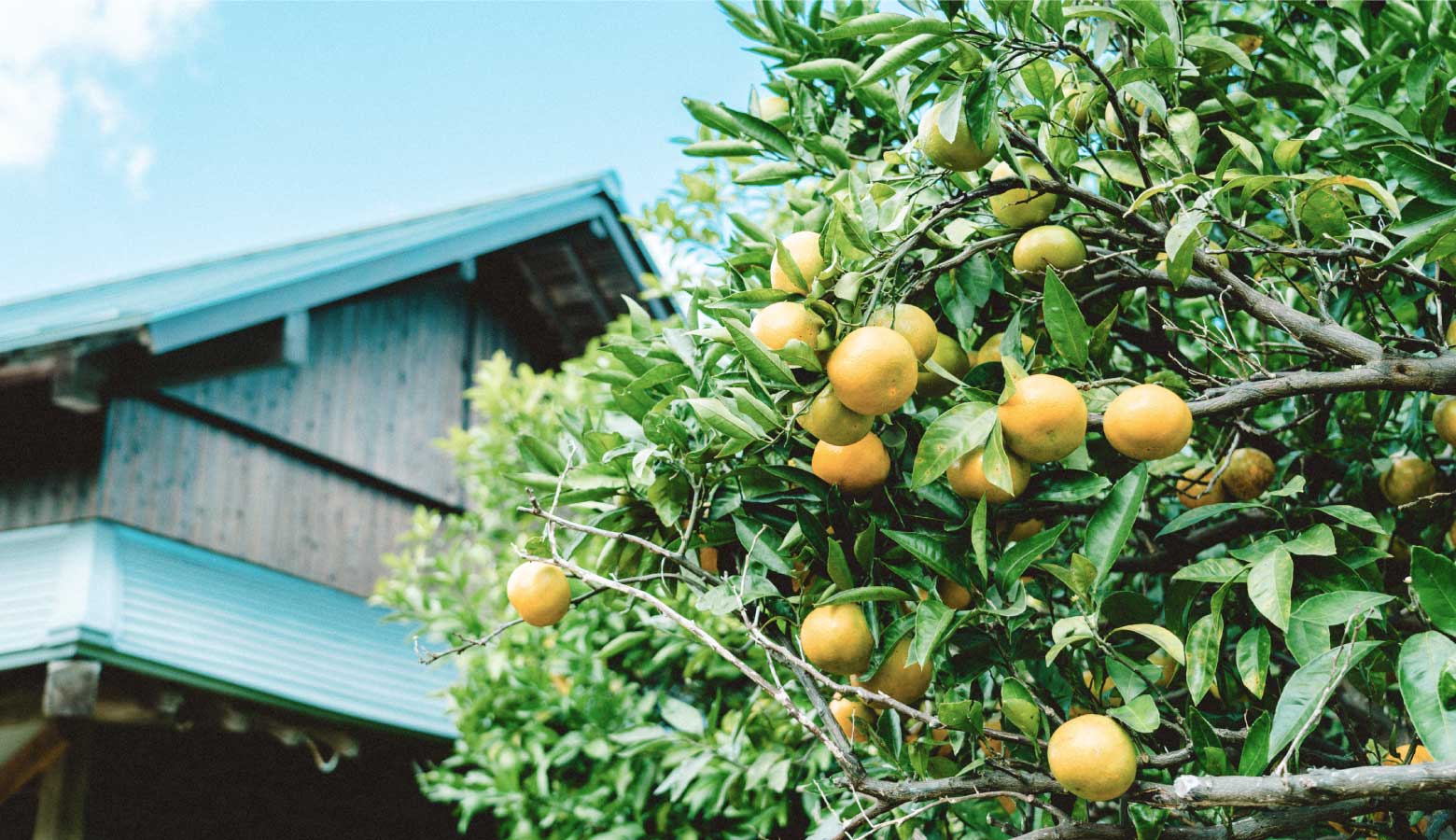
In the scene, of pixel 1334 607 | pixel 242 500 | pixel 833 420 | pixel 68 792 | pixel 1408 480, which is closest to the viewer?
pixel 1334 607

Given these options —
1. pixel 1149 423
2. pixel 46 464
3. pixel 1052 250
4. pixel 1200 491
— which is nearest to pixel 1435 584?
pixel 1149 423

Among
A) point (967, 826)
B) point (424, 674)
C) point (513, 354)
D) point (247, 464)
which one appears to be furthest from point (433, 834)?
point (967, 826)

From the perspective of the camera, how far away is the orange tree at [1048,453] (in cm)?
116

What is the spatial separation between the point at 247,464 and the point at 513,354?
10.4ft

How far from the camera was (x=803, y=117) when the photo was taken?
5.99 ft

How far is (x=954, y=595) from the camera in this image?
1330mm

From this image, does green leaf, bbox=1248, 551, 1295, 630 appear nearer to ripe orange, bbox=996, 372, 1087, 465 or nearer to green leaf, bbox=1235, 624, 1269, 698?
green leaf, bbox=1235, 624, 1269, 698

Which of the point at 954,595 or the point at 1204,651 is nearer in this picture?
the point at 1204,651

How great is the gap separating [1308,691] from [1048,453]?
344 millimetres

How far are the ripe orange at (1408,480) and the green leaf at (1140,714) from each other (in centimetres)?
80

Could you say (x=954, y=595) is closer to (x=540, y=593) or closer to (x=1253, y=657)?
(x=1253, y=657)

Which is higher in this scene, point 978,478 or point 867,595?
point 978,478

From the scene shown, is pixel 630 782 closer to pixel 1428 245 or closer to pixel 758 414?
pixel 758 414

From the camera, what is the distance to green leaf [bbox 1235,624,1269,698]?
117 centimetres
